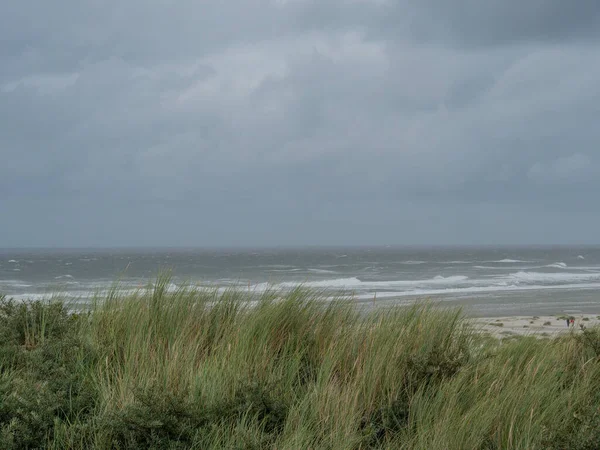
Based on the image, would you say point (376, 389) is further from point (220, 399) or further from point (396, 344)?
point (220, 399)

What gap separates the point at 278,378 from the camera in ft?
14.0

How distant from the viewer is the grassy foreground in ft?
11.5

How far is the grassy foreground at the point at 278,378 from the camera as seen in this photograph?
3510mm

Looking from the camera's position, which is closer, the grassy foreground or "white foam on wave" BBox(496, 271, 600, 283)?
the grassy foreground

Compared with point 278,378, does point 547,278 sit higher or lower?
lower

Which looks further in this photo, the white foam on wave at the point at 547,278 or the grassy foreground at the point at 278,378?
the white foam on wave at the point at 547,278

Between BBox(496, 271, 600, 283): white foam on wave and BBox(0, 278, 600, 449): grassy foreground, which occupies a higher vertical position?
BBox(0, 278, 600, 449): grassy foreground

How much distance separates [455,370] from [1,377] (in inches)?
139

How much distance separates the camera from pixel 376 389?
4.31 meters

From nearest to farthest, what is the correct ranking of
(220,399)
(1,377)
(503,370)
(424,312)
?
(220,399)
(1,377)
(503,370)
(424,312)

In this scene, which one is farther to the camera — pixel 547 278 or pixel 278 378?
pixel 547 278

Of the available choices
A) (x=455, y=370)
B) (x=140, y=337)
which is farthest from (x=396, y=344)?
(x=140, y=337)

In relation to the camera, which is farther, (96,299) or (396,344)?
(96,299)

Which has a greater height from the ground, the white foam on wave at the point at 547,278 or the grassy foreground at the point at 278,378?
the grassy foreground at the point at 278,378
